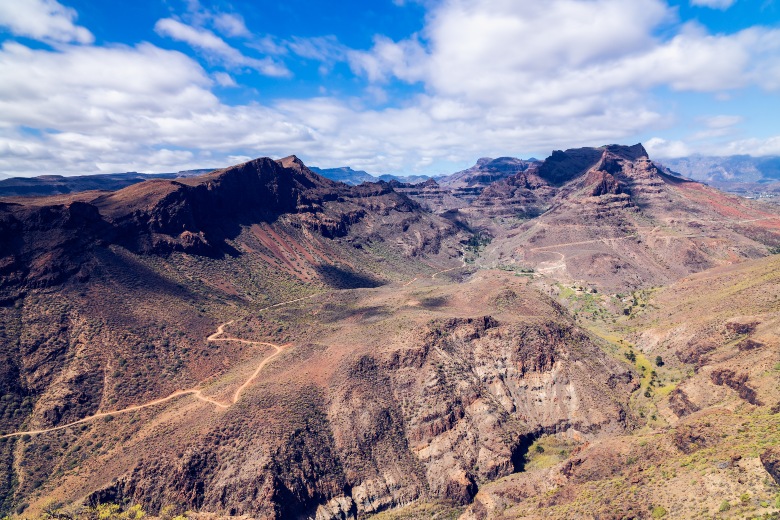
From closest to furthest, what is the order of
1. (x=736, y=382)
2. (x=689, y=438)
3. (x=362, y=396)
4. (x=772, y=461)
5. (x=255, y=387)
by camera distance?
(x=772, y=461) → (x=689, y=438) → (x=736, y=382) → (x=362, y=396) → (x=255, y=387)

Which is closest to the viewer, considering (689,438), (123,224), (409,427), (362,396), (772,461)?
A: (772,461)

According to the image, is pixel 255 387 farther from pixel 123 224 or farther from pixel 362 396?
pixel 123 224

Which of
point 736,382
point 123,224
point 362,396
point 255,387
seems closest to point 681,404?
point 736,382

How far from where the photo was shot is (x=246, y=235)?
18300cm

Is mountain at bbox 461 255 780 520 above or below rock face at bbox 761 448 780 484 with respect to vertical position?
below

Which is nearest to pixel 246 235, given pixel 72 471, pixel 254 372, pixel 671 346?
pixel 254 372

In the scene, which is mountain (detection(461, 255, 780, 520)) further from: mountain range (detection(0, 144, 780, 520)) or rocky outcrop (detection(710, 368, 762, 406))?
mountain range (detection(0, 144, 780, 520))

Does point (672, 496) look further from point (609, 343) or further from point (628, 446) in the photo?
point (609, 343)

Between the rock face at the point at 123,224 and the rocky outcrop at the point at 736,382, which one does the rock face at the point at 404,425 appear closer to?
the rocky outcrop at the point at 736,382

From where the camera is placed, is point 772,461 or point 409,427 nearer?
point 772,461

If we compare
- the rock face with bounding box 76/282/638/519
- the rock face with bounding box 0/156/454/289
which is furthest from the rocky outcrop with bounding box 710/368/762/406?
the rock face with bounding box 0/156/454/289

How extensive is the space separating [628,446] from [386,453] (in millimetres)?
38490

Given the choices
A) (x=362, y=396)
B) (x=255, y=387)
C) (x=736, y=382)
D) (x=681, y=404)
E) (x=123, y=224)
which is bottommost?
(x=681, y=404)

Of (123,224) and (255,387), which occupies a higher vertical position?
Answer: (123,224)
